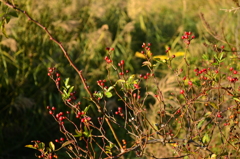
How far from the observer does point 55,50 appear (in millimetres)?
4711

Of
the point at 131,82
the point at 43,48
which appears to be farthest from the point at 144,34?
the point at 131,82

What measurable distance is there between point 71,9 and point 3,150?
1930 millimetres

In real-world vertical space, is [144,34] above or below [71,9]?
below

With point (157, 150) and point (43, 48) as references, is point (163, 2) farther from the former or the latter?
point (157, 150)

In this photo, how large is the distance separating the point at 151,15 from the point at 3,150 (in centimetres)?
370

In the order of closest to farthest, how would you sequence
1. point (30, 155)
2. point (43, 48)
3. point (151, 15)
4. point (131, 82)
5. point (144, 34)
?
point (131, 82) < point (30, 155) < point (43, 48) < point (144, 34) < point (151, 15)

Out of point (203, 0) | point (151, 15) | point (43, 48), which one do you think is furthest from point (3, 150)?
point (203, 0)

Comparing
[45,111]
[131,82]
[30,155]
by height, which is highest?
[131,82]

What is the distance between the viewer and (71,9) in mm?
4820

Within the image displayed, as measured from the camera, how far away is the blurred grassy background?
392 cm

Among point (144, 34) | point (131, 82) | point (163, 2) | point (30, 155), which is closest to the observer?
point (131, 82)

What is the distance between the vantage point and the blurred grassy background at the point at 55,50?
392cm

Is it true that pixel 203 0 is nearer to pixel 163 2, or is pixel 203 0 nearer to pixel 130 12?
pixel 163 2

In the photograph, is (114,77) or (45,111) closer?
(45,111)
